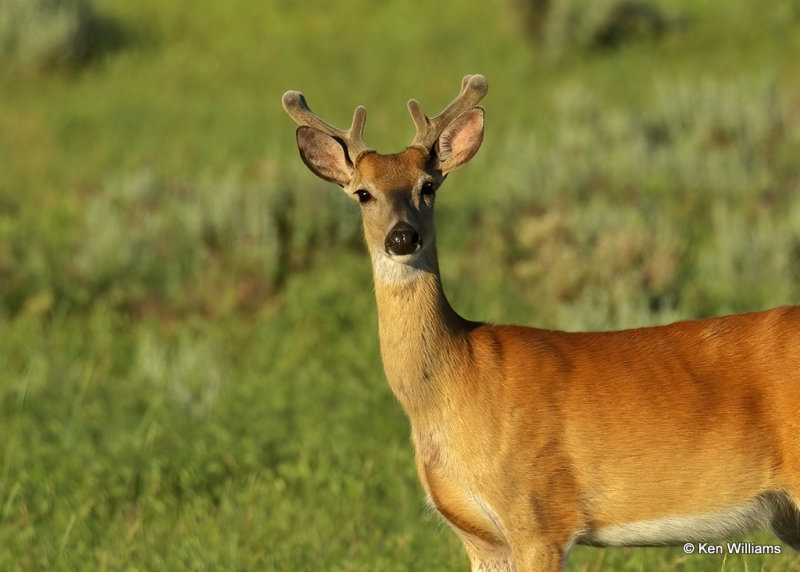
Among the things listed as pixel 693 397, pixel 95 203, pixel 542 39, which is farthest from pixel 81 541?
pixel 542 39

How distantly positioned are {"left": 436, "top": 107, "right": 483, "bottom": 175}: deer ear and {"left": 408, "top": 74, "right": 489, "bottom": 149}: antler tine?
0.04 metres

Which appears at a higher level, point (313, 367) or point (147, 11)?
point (147, 11)

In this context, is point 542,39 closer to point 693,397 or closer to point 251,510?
point 251,510

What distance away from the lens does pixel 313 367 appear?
8430mm

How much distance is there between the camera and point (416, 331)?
4.71m

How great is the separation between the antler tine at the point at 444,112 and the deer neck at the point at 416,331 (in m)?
0.55

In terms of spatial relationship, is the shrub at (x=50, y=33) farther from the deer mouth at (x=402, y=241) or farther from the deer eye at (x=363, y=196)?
the deer mouth at (x=402, y=241)

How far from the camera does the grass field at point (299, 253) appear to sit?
255 inches

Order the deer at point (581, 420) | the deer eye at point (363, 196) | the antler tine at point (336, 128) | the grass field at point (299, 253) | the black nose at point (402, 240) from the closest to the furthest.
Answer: the deer at point (581, 420) < the black nose at point (402, 240) < the deer eye at point (363, 196) < the antler tine at point (336, 128) < the grass field at point (299, 253)

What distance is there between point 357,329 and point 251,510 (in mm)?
2963

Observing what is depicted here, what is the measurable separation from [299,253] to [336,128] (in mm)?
5342

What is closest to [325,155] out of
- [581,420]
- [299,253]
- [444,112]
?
[444,112]

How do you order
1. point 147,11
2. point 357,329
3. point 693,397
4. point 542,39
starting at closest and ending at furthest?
point 693,397
point 357,329
point 542,39
point 147,11

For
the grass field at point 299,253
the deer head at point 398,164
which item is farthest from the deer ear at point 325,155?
the grass field at point 299,253
